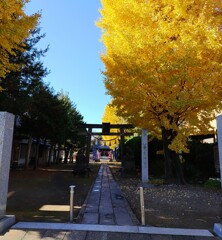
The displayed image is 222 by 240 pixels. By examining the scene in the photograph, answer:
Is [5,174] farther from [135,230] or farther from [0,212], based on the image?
[135,230]

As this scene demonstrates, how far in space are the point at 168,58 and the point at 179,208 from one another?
555 centimetres

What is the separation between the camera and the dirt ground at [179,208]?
6133 mm

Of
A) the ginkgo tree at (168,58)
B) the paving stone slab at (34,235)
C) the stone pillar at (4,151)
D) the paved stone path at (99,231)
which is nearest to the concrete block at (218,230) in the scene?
the paved stone path at (99,231)

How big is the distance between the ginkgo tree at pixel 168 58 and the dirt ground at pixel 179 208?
1847 mm

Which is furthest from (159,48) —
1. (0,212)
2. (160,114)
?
(0,212)

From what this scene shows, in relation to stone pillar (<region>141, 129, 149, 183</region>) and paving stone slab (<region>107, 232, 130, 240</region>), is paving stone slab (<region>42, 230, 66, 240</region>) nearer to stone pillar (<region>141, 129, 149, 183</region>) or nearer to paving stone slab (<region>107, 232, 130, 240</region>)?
paving stone slab (<region>107, 232, 130, 240</region>)

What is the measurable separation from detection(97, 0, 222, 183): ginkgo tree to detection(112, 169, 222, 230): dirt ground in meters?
1.85

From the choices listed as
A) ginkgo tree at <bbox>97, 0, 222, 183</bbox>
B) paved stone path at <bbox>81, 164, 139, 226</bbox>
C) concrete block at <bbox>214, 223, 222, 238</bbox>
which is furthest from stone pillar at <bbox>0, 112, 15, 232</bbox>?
ginkgo tree at <bbox>97, 0, 222, 183</bbox>

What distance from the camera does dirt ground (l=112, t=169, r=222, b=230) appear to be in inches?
241

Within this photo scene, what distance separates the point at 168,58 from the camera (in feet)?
33.1

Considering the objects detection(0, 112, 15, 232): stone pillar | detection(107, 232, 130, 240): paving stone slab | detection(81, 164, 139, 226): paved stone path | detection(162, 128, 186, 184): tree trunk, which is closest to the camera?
detection(107, 232, 130, 240): paving stone slab

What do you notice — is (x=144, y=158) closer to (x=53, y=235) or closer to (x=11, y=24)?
(x=11, y=24)

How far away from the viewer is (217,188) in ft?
38.5

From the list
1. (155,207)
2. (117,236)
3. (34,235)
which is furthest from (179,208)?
(34,235)
